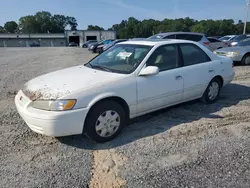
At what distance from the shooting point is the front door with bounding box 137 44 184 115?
12.2ft

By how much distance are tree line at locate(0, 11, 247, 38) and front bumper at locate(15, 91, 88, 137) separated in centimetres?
8441

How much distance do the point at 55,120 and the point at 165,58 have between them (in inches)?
89.8

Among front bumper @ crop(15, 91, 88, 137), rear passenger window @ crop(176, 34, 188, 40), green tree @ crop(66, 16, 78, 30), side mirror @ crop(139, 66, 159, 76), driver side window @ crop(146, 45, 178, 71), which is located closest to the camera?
front bumper @ crop(15, 91, 88, 137)

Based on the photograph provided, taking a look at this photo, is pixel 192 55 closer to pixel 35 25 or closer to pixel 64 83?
pixel 64 83

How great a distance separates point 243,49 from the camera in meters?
10.5

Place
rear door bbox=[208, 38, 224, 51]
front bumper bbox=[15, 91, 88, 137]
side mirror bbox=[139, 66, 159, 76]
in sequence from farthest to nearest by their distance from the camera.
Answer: rear door bbox=[208, 38, 224, 51] < side mirror bbox=[139, 66, 159, 76] < front bumper bbox=[15, 91, 88, 137]

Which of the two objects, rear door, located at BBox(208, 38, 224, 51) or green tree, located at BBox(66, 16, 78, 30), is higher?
green tree, located at BBox(66, 16, 78, 30)

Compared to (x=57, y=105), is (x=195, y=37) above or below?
above

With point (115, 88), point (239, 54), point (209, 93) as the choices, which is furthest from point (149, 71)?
point (239, 54)

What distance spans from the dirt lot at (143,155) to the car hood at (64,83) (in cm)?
78

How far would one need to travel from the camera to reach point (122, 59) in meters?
4.09

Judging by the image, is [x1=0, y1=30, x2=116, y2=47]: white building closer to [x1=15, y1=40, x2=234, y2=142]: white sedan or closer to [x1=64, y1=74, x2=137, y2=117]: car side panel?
[x1=15, y1=40, x2=234, y2=142]: white sedan

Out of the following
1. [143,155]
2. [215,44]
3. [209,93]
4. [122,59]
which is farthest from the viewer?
[215,44]

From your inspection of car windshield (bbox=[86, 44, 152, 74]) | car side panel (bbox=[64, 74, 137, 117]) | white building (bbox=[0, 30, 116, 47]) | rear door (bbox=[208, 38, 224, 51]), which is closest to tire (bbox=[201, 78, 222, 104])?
car windshield (bbox=[86, 44, 152, 74])
